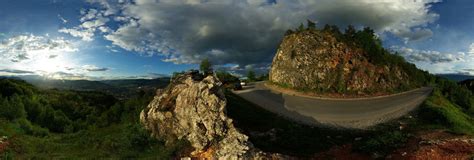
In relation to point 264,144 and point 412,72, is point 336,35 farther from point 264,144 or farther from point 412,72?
point 264,144

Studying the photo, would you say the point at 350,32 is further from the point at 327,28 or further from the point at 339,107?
the point at 339,107

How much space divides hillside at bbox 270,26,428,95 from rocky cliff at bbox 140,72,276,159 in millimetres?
30500

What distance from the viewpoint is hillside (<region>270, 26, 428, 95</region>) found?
51.5 meters

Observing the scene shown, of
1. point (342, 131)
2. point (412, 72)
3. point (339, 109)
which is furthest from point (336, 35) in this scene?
point (342, 131)

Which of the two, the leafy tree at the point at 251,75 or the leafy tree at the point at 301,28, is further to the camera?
the leafy tree at the point at 251,75

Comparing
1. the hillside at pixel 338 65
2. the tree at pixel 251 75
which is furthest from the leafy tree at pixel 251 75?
the hillside at pixel 338 65

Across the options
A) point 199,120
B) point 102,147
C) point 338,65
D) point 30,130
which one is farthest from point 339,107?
point 30,130

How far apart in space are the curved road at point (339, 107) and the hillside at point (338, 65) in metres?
3.51

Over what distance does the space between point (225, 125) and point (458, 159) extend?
518 inches

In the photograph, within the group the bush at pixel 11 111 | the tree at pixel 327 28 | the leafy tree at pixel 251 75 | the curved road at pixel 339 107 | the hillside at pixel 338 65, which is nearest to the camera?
the curved road at pixel 339 107

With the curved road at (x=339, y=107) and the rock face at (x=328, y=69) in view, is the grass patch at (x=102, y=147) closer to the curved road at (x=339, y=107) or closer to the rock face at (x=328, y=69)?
the curved road at (x=339, y=107)

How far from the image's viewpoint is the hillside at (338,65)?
2026 inches

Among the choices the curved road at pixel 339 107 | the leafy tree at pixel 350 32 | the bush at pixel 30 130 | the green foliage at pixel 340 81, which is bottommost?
the bush at pixel 30 130

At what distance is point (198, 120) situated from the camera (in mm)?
21266
